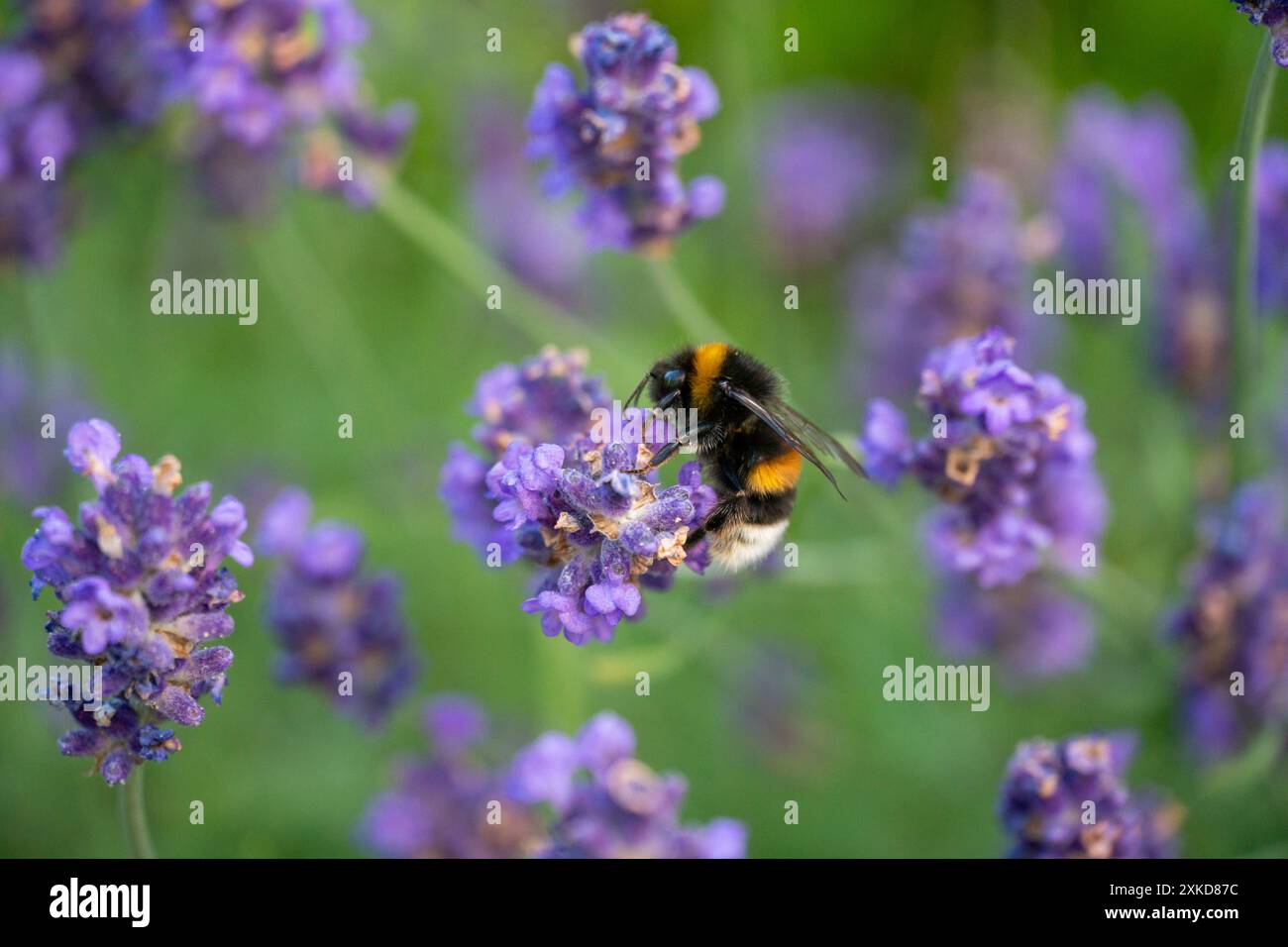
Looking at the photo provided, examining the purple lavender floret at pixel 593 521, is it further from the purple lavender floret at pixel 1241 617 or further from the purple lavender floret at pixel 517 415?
the purple lavender floret at pixel 1241 617

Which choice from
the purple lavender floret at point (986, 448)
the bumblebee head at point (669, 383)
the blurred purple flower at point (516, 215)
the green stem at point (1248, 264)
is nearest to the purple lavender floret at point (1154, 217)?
the green stem at point (1248, 264)

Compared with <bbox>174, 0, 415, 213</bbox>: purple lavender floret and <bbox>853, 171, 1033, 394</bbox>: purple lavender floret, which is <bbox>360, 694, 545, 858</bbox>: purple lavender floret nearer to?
<bbox>174, 0, 415, 213</bbox>: purple lavender floret

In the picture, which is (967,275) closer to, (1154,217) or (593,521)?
(1154,217)

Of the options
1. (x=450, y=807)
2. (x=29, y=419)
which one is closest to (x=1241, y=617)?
(x=450, y=807)

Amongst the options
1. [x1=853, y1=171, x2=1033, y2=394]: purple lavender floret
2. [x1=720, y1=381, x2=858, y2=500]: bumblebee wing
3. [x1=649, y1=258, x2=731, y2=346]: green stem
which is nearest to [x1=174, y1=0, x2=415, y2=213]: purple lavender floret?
[x1=649, y1=258, x2=731, y2=346]: green stem

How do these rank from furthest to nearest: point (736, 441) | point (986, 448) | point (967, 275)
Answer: point (967, 275) → point (736, 441) → point (986, 448)
